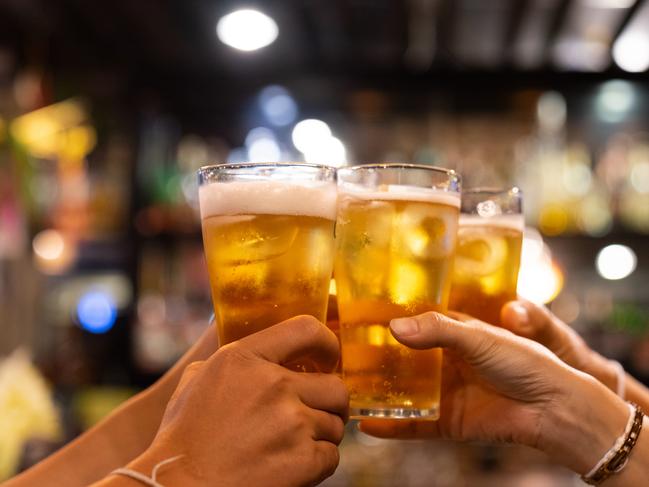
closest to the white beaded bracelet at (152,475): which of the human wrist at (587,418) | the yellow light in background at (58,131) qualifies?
the human wrist at (587,418)

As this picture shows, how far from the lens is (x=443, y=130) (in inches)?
195

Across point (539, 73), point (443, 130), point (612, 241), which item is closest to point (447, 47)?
point (539, 73)

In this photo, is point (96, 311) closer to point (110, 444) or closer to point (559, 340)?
point (110, 444)

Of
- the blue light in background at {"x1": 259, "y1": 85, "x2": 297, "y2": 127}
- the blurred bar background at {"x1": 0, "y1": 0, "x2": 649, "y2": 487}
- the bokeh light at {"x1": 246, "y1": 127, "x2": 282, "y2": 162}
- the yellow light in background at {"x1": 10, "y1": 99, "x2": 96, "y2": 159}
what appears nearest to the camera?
the blurred bar background at {"x1": 0, "y1": 0, "x2": 649, "y2": 487}

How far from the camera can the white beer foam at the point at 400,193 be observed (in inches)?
51.1

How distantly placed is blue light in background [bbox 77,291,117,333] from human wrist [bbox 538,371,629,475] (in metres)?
3.77

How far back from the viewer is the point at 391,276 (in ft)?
4.21

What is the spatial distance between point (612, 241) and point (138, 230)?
2.55 m

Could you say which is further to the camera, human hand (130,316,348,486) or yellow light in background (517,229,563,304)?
yellow light in background (517,229,563,304)

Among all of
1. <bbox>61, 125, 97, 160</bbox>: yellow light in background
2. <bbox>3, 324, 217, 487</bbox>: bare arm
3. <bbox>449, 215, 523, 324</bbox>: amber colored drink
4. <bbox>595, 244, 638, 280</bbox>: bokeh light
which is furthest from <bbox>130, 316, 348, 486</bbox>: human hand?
<bbox>61, 125, 97, 160</bbox>: yellow light in background

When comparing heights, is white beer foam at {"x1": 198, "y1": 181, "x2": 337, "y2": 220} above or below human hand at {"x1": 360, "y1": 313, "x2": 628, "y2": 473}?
above

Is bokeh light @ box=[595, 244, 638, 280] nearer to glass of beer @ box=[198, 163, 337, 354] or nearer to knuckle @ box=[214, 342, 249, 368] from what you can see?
glass of beer @ box=[198, 163, 337, 354]

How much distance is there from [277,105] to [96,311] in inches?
69.9

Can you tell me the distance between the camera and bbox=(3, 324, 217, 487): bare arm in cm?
152
